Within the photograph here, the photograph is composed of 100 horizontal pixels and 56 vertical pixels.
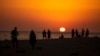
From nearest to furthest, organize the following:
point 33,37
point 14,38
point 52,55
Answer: point 52,55
point 33,37
point 14,38

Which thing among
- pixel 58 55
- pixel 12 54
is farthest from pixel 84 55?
pixel 12 54

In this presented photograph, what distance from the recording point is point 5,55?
2517cm

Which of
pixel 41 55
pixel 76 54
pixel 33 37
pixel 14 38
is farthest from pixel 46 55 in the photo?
pixel 14 38

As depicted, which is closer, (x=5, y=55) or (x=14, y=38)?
(x=5, y=55)

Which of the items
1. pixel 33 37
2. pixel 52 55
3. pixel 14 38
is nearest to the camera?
pixel 52 55

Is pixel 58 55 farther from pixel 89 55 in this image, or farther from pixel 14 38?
pixel 14 38

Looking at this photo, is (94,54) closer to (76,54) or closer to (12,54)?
(76,54)

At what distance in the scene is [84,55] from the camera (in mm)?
25031

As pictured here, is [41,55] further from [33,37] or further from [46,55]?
[33,37]

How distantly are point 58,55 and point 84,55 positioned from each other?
6.46 ft

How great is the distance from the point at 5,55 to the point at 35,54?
2.35m

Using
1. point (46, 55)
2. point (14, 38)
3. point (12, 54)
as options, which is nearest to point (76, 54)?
point (46, 55)

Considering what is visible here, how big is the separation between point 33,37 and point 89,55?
6.14m

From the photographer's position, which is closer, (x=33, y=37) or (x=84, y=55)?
(x=84, y=55)
